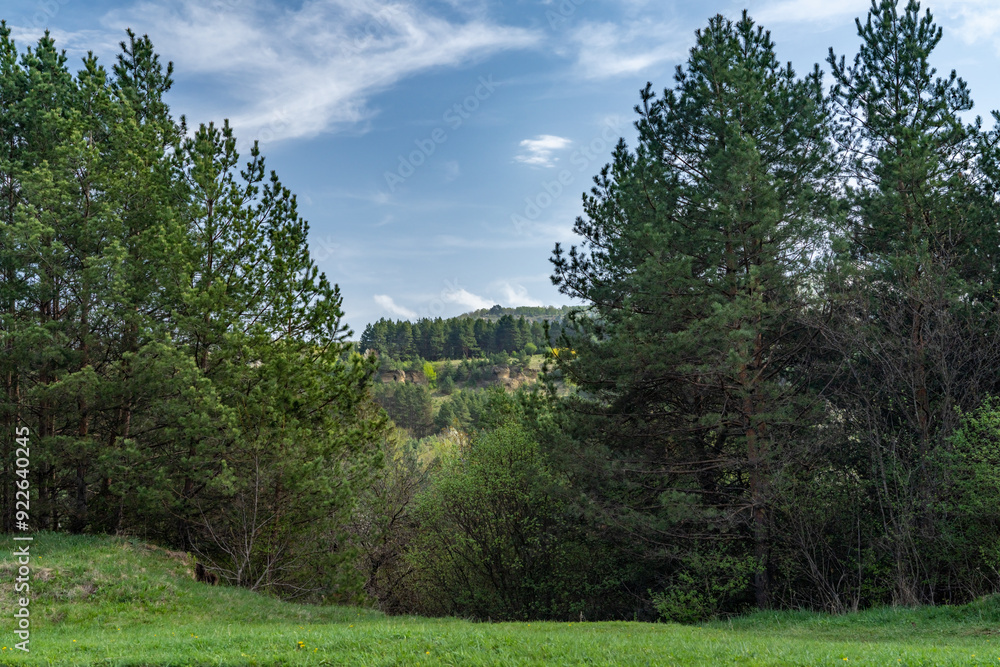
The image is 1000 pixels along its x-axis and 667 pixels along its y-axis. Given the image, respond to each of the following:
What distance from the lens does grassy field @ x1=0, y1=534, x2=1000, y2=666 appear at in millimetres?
6887

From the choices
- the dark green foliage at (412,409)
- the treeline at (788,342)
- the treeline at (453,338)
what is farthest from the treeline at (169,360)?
the treeline at (453,338)

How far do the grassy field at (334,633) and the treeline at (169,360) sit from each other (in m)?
1.77

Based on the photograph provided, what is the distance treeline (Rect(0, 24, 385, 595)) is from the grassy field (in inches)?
69.7

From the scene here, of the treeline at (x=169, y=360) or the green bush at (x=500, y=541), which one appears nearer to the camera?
the treeline at (x=169, y=360)

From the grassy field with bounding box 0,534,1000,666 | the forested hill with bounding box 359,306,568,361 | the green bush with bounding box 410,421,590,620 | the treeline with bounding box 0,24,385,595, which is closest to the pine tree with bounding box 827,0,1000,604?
the grassy field with bounding box 0,534,1000,666

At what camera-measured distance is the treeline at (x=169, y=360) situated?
1394 centimetres

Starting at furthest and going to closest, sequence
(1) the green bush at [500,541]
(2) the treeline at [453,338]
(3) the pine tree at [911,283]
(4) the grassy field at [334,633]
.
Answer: (2) the treeline at [453,338]
(1) the green bush at [500,541]
(3) the pine tree at [911,283]
(4) the grassy field at [334,633]

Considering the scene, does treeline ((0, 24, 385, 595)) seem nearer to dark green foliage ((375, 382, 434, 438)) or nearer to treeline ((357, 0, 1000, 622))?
treeline ((357, 0, 1000, 622))

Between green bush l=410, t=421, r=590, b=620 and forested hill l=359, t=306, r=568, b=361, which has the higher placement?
forested hill l=359, t=306, r=568, b=361

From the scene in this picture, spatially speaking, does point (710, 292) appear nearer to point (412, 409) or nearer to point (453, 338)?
point (412, 409)

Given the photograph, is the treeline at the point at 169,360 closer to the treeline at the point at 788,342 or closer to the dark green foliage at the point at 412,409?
the treeline at the point at 788,342

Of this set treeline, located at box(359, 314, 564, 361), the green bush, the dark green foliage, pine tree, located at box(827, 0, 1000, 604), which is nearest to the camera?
pine tree, located at box(827, 0, 1000, 604)

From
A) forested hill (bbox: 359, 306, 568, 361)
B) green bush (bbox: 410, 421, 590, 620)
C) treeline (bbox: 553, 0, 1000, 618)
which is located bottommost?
green bush (bbox: 410, 421, 590, 620)

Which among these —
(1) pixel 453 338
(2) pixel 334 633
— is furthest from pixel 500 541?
(1) pixel 453 338
